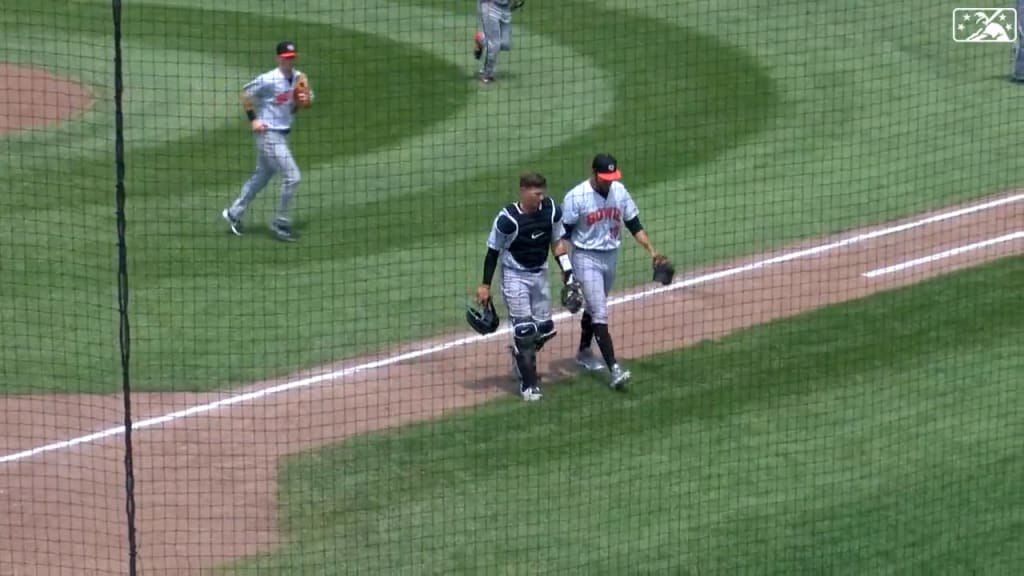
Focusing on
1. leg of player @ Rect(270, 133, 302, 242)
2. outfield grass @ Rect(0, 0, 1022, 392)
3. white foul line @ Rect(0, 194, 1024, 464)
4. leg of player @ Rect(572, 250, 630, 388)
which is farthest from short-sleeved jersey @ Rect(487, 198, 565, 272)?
leg of player @ Rect(270, 133, 302, 242)

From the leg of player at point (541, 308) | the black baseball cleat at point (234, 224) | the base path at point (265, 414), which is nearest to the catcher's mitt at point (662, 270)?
the leg of player at point (541, 308)

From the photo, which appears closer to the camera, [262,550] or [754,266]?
[262,550]

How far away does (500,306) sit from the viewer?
14.7 metres

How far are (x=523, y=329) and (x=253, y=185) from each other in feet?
14.6

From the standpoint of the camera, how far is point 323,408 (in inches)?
493

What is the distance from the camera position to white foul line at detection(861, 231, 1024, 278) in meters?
15.4

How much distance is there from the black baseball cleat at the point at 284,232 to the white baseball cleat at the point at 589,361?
3.88m

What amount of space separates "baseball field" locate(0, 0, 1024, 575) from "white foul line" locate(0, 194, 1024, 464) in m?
0.05

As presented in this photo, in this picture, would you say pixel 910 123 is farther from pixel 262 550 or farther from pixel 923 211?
pixel 262 550

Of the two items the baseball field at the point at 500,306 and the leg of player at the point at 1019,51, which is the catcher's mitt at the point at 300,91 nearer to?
the baseball field at the point at 500,306

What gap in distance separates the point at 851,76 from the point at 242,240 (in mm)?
8994

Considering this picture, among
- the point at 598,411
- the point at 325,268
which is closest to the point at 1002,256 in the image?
the point at 598,411

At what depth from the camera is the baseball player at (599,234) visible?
1259 centimetres

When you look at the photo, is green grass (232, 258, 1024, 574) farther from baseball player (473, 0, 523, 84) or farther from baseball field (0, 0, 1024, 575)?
baseball player (473, 0, 523, 84)
